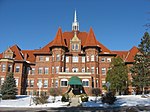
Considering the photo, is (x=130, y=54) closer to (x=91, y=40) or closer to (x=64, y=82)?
(x=91, y=40)

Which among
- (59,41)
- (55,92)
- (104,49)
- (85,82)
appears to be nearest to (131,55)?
(104,49)

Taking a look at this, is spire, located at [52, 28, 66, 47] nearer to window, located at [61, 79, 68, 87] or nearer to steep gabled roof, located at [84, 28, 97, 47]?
steep gabled roof, located at [84, 28, 97, 47]

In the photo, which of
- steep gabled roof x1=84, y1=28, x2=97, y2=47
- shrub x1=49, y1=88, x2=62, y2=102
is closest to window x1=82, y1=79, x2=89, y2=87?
shrub x1=49, y1=88, x2=62, y2=102

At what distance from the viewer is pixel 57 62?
166 feet

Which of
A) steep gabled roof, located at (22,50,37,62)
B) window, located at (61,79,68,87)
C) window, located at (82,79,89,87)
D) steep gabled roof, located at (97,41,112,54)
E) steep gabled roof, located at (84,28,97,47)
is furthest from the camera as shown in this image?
steep gabled roof, located at (22,50,37,62)

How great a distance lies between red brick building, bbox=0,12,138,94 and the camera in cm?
5097

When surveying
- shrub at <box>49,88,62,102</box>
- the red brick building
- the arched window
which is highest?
the red brick building

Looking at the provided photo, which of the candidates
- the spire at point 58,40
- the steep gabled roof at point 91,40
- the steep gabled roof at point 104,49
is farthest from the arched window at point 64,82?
the steep gabled roof at point 104,49

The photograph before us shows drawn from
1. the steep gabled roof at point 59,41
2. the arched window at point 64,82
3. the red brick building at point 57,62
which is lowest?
the arched window at point 64,82

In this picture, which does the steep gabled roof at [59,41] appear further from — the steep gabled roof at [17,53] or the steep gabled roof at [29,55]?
the steep gabled roof at [17,53]

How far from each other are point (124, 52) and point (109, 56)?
8.32 meters

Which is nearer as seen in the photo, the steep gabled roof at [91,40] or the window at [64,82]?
the window at [64,82]

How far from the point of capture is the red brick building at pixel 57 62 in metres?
51.0

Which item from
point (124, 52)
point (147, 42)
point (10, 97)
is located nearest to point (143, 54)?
point (147, 42)
